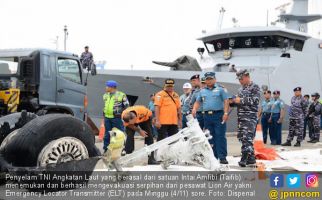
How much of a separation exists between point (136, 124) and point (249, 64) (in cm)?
992

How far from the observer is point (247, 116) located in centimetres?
611

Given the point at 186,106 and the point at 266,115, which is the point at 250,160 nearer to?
the point at 186,106

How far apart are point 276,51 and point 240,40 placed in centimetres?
130

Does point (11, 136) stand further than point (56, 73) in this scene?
No

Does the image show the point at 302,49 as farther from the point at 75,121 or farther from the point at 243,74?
the point at 75,121

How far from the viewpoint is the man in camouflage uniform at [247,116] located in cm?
605

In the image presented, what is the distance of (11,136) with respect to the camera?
4.58 m

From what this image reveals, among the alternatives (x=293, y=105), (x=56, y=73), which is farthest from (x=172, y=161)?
(x=293, y=105)

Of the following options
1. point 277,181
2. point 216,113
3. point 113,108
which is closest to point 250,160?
point 216,113

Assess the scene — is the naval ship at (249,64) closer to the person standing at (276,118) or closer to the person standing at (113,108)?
the person standing at (276,118)

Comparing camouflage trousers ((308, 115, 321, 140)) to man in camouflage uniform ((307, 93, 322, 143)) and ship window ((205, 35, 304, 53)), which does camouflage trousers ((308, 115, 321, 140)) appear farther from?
ship window ((205, 35, 304, 53))

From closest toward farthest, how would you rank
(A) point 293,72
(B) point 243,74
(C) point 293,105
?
1. (B) point 243,74
2. (C) point 293,105
3. (A) point 293,72

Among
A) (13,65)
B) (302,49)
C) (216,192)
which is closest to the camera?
(216,192)

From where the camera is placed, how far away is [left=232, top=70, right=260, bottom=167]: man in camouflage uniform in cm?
605
